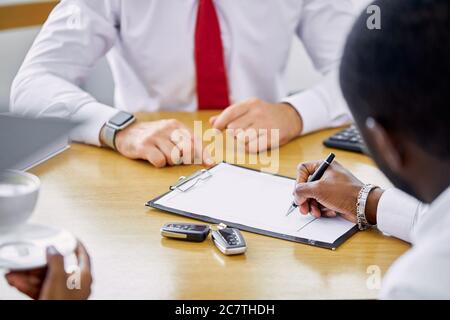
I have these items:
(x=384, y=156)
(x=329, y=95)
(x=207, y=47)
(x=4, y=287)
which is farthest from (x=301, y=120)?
(x=4, y=287)

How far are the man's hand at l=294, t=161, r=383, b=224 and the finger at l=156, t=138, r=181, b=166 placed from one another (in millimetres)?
245

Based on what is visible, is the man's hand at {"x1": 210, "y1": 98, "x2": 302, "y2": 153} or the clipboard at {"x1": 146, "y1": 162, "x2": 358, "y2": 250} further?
the man's hand at {"x1": 210, "y1": 98, "x2": 302, "y2": 153}

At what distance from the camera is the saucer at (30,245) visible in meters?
0.70

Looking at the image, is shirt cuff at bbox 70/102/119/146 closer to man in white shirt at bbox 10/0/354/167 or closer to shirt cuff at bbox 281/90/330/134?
man in white shirt at bbox 10/0/354/167

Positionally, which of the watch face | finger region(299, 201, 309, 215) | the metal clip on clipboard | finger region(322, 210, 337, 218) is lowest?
the metal clip on clipboard

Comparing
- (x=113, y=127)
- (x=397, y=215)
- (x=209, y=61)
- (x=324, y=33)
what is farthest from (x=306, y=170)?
(x=324, y=33)

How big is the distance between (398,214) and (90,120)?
0.61 m

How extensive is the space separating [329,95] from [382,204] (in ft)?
1.71

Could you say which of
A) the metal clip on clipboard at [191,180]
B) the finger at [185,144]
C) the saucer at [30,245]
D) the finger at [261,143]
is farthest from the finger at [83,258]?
the finger at [261,143]

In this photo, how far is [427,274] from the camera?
589 millimetres

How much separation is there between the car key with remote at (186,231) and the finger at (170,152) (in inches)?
9.3

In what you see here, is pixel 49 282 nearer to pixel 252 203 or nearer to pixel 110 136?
pixel 252 203

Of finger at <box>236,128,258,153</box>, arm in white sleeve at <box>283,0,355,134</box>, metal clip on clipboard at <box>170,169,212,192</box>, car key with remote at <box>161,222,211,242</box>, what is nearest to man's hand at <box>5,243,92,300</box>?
car key with remote at <box>161,222,211,242</box>

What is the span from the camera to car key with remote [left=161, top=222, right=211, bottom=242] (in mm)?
836
